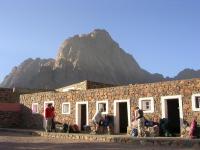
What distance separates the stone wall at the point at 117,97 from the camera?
17.8 metres

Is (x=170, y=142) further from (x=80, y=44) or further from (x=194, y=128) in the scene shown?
(x=80, y=44)

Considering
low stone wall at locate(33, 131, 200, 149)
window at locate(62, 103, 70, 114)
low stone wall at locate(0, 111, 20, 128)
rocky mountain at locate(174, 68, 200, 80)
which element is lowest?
low stone wall at locate(33, 131, 200, 149)

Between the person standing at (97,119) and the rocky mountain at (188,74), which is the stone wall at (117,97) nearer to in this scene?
the person standing at (97,119)

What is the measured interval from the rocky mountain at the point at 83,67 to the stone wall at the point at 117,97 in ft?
135

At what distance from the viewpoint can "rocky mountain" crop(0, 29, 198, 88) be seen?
7094 centimetres

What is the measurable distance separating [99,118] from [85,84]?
6750 millimetres

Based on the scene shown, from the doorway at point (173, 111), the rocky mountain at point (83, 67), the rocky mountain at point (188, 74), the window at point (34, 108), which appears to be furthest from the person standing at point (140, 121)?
the rocky mountain at point (188, 74)

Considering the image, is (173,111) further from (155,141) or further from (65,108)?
(65,108)

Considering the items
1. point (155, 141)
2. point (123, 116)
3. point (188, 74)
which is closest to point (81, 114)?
point (123, 116)

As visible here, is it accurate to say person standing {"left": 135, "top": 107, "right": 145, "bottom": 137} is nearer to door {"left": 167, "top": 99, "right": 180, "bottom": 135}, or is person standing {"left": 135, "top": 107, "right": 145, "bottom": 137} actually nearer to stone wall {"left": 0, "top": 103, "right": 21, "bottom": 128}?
door {"left": 167, "top": 99, "right": 180, "bottom": 135}

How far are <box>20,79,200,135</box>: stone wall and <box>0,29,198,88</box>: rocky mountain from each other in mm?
41043

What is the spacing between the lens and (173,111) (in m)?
19.7

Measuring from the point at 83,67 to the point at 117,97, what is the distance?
5480 cm

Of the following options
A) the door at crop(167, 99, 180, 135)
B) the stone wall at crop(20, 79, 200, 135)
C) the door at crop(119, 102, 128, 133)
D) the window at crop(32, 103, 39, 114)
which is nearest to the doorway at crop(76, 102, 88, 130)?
the stone wall at crop(20, 79, 200, 135)
